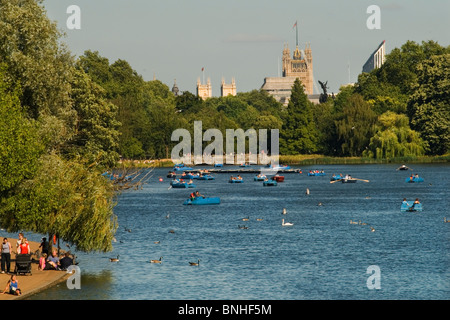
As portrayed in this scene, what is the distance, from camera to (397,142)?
521 ft

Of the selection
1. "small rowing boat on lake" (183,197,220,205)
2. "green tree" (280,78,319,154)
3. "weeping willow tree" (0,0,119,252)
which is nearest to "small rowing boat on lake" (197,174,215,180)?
"green tree" (280,78,319,154)

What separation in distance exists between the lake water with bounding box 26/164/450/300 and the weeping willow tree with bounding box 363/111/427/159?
5692cm

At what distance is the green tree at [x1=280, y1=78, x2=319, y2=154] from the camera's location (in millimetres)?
186250

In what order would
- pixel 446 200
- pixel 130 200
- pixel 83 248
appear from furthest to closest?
1. pixel 130 200
2. pixel 446 200
3. pixel 83 248

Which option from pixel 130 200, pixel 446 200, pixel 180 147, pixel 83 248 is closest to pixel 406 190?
pixel 446 200

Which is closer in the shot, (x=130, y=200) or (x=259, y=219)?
(x=259, y=219)

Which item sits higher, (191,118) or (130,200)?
(191,118)

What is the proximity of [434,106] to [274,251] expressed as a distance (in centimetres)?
11270

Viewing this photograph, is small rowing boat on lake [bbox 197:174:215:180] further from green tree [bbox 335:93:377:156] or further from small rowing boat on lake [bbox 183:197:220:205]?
small rowing boat on lake [bbox 183:197:220:205]

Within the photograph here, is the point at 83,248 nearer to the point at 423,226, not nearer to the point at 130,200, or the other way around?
the point at 423,226

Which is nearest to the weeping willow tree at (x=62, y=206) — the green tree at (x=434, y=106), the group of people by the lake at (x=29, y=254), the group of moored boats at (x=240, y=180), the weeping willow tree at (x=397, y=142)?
the group of people by the lake at (x=29, y=254)

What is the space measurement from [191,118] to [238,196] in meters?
88.4

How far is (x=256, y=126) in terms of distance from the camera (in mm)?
198875
